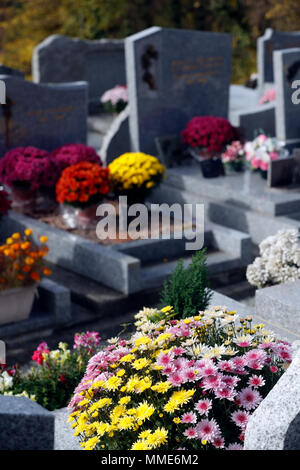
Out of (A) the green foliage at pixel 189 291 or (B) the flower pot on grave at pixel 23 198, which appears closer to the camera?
(A) the green foliage at pixel 189 291

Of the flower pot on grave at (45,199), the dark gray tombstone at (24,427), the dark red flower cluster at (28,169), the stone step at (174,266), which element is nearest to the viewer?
the dark gray tombstone at (24,427)

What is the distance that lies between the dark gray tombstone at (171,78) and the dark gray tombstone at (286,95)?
101 cm

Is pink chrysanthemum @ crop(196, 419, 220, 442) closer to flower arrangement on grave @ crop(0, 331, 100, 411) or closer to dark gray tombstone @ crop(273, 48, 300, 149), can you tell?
flower arrangement on grave @ crop(0, 331, 100, 411)

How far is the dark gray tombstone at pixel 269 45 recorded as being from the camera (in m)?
18.1

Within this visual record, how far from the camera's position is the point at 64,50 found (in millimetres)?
16703

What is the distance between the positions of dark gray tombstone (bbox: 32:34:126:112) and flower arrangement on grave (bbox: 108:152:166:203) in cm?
698

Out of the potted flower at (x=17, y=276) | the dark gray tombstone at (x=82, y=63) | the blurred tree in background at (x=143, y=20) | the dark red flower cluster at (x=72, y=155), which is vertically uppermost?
the blurred tree in background at (x=143, y=20)

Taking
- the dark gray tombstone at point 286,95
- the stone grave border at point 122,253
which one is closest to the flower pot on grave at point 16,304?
the stone grave border at point 122,253

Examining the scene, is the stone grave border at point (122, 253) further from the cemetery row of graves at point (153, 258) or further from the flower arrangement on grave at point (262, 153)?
the flower arrangement on grave at point (262, 153)

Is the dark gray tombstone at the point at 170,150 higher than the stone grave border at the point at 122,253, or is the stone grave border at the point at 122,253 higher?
the dark gray tombstone at the point at 170,150

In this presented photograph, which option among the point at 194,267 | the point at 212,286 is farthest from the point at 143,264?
the point at 194,267

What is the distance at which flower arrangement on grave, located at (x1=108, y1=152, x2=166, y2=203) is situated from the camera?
32.2 feet

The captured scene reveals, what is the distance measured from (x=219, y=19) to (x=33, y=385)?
22.7m

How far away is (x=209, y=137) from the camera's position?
472 inches
